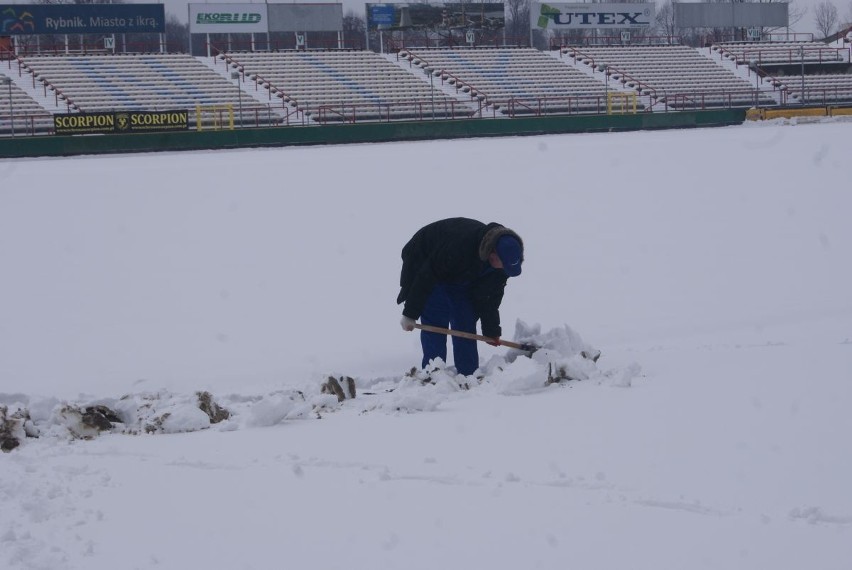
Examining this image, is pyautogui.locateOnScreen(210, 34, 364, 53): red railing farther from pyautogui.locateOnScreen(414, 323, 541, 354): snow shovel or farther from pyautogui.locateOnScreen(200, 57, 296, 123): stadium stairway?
pyautogui.locateOnScreen(414, 323, 541, 354): snow shovel

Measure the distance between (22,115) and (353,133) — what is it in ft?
29.2

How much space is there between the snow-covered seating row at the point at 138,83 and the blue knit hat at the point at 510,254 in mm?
26131

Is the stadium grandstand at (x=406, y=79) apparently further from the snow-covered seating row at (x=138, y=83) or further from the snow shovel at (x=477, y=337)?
the snow shovel at (x=477, y=337)

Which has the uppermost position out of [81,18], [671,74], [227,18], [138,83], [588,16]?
[588,16]

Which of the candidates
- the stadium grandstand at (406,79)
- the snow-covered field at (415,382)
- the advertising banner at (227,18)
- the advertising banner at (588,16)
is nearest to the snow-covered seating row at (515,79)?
the stadium grandstand at (406,79)

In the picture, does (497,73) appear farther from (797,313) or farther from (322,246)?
(797,313)

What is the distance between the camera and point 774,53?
154 ft

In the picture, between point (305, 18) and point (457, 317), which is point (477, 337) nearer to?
point (457, 317)

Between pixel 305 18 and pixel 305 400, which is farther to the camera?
pixel 305 18

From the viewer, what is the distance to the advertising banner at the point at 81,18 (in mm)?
38625

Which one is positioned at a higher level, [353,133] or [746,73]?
[746,73]

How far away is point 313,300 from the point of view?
445 inches

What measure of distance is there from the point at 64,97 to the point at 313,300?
80.9 feet

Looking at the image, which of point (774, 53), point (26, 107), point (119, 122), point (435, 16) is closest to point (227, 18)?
point (435, 16)
